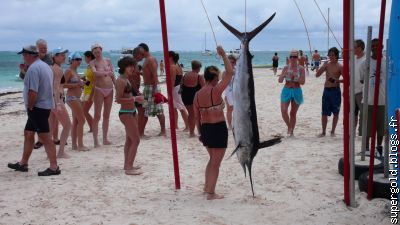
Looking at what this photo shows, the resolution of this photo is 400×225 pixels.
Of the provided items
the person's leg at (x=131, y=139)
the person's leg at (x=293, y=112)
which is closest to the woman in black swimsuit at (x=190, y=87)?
the person's leg at (x=293, y=112)

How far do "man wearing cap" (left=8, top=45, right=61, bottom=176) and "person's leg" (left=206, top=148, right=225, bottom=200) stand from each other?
2264mm

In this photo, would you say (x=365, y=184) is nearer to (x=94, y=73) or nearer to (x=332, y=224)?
(x=332, y=224)

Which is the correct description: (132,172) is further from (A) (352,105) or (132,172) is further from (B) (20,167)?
(A) (352,105)

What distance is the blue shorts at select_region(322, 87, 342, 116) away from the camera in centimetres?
834

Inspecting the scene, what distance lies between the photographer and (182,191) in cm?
553

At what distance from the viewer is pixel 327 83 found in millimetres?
8344

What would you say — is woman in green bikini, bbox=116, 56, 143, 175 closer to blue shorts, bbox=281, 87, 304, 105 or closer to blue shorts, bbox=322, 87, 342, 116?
blue shorts, bbox=281, 87, 304, 105

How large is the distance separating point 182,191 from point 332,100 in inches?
157

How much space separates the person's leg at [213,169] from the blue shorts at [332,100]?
3.95 metres

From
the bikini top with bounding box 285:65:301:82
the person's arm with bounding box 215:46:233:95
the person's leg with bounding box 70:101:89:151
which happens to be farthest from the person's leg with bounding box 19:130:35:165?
the bikini top with bounding box 285:65:301:82

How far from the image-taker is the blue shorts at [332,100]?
27.3ft

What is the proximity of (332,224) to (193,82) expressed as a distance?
16.2 feet

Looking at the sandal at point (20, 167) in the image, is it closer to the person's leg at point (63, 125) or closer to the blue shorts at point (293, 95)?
the person's leg at point (63, 125)

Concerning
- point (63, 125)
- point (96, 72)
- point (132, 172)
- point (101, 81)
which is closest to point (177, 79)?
point (101, 81)
